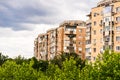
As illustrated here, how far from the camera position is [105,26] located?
4136 inches

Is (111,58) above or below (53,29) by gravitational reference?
below

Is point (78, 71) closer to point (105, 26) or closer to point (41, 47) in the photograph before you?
point (105, 26)

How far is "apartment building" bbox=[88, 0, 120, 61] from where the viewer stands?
102 meters

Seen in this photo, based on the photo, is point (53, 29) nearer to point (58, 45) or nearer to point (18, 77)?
point (58, 45)

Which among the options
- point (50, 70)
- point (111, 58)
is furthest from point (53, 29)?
point (111, 58)

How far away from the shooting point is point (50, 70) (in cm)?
6981

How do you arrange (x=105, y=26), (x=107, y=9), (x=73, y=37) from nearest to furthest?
(x=107, y=9)
(x=105, y=26)
(x=73, y=37)

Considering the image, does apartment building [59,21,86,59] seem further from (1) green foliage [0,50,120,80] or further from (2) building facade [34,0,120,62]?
(1) green foliage [0,50,120,80]

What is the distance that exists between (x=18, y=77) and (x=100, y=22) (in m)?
48.1

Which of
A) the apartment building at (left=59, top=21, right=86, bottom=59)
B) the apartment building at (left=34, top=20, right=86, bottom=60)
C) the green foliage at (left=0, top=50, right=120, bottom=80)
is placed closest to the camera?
the green foliage at (left=0, top=50, right=120, bottom=80)

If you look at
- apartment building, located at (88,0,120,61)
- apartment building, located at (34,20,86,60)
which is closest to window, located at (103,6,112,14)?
apartment building, located at (88,0,120,61)

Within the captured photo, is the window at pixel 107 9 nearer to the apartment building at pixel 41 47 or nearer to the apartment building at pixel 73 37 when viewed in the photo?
the apartment building at pixel 73 37

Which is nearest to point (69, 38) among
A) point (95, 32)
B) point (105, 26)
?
point (95, 32)

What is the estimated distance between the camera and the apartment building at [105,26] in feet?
333
